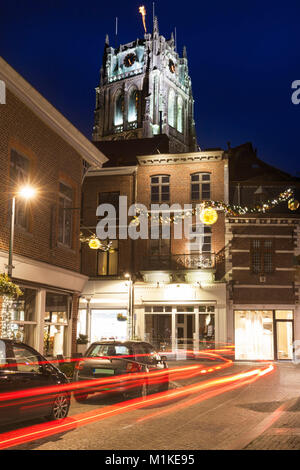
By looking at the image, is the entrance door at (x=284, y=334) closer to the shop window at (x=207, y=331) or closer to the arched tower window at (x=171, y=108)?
the shop window at (x=207, y=331)

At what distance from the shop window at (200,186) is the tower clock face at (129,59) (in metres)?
68.7

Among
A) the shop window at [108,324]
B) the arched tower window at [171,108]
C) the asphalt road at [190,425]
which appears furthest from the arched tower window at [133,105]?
the asphalt road at [190,425]

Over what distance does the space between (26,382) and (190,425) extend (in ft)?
9.90

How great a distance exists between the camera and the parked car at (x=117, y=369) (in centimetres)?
1320

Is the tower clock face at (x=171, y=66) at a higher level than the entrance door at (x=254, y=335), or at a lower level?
higher

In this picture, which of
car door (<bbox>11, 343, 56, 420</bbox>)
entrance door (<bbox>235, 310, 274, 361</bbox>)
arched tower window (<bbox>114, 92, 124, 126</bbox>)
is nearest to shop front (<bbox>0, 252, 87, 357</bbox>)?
car door (<bbox>11, 343, 56, 420</bbox>)

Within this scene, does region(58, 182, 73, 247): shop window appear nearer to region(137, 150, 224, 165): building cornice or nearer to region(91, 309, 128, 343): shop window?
region(91, 309, 128, 343): shop window

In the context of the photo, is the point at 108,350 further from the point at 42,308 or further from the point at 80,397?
the point at 42,308

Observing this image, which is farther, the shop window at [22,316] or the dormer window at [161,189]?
the dormer window at [161,189]

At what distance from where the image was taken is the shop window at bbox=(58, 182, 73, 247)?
19.1 metres

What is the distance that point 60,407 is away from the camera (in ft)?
34.7

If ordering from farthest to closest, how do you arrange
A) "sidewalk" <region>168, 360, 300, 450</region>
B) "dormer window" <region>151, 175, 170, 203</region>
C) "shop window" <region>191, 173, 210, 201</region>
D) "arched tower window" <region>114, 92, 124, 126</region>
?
"arched tower window" <region>114, 92, 124, 126</region>, "dormer window" <region>151, 175, 170, 203</region>, "shop window" <region>191, 173, 210, 201</region>, "sidewalk" <region>168, 360, 300, 450</region>

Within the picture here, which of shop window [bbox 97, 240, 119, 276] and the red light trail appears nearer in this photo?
the red light trail

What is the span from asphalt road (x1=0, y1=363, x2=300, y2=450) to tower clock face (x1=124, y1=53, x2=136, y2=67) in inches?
3571
